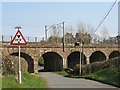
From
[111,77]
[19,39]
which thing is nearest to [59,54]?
[111,77]

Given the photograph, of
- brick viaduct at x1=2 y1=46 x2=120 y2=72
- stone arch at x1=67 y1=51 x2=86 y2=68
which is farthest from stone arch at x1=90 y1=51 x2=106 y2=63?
stone arch at x1=67 y1=51 x2=86 y2=68

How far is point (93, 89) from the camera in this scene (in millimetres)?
18031

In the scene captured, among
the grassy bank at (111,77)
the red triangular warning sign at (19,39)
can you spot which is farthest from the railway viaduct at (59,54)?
the red triangular warning sign at (19,39)

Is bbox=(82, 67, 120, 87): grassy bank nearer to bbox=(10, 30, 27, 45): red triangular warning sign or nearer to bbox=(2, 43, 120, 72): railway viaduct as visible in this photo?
bbox=(10, 30, 27, 45): red triangular warning sign

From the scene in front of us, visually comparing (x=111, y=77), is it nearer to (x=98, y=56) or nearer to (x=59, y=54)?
(x=59, y=54)

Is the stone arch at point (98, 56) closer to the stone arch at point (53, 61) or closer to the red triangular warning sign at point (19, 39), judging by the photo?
the stone arch at point (53, 61)

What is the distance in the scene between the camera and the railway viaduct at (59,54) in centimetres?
5677

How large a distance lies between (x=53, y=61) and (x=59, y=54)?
251 inches

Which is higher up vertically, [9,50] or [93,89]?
[9,50]

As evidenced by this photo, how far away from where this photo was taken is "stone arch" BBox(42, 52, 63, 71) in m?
61.3

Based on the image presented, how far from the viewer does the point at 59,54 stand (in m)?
59.7

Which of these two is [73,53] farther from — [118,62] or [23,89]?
[23,89]

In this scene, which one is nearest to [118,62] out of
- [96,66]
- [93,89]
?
[96,66]

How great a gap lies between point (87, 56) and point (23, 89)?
47.7 m
